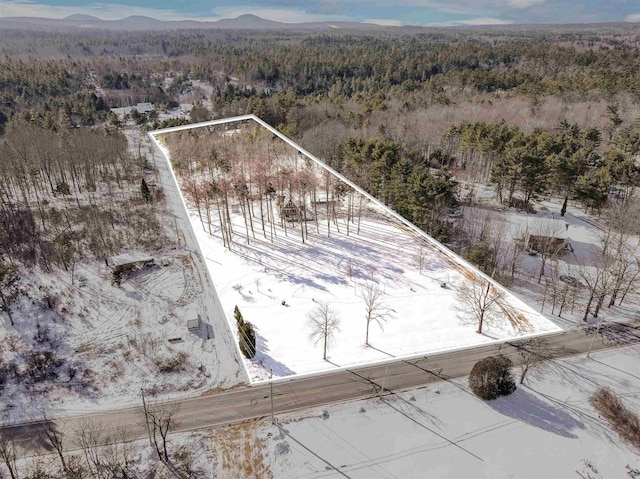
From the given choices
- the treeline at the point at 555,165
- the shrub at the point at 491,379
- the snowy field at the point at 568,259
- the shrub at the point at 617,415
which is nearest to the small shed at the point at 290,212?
the snowy field at the point at 568,259

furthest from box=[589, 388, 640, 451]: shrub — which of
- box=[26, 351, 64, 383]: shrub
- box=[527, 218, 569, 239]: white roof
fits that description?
box=[26, 351, 64, 383]: shrub

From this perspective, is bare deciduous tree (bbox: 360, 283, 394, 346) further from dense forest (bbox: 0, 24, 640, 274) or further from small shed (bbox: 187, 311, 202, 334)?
small shed (bbox: 187, 311, 202, 334)

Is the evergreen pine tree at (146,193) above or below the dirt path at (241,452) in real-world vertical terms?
above

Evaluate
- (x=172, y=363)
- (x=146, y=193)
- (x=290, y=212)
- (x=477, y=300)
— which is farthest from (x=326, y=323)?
(x=146, y=193)

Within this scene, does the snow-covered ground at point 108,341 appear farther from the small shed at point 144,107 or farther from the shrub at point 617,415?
the small shed at point 144,107

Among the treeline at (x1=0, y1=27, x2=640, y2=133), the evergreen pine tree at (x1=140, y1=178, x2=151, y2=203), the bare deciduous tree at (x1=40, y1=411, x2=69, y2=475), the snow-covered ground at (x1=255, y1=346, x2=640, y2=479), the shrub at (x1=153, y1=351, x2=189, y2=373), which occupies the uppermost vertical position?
the treeline at (x1=0, y1=27, x2=640, y2=133)

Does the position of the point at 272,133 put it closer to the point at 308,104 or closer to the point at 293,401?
the point at 293,401

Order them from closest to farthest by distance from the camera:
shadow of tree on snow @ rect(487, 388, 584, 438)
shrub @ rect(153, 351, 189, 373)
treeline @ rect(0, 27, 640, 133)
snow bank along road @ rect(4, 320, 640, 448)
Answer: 1. shadow of tree on snow @ rect(487, 388, 584, 438)
2. snow bank along road @ rect(4, 320, 640, 448)
3. shrub @ rect(153, 351, 189, 373)
4. treeline @ rect(0, 27, 640, 133)
